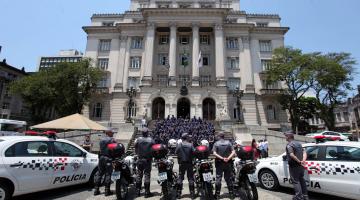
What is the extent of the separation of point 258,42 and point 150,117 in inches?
910

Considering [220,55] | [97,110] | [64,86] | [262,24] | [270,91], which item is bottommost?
[97,110]

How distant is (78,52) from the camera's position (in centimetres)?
6988

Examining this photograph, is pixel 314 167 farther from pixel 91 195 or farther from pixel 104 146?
pixel 91 195

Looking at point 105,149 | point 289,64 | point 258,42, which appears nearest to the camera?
point 105,149

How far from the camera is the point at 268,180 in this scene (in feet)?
→ 26.6

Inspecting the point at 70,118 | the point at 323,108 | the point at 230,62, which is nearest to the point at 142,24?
the point at 230,62

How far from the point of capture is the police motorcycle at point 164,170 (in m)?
6.49

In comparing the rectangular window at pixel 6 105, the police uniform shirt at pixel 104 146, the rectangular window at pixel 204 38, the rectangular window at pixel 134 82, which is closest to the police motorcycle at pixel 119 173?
the police uniform shirt at pixel 104 146

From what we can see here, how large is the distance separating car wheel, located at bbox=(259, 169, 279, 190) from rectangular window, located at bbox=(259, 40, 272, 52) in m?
34.3

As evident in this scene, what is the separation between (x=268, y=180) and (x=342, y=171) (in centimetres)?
238

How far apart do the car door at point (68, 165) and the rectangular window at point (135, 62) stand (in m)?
30.5

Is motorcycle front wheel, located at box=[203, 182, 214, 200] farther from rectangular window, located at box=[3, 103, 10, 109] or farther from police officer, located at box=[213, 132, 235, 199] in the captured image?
rectangular window, located at box=[3, 103, 10, 109]

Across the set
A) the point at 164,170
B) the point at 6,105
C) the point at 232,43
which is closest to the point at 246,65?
the point at 232,43

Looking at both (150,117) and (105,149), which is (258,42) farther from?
(105,149)
